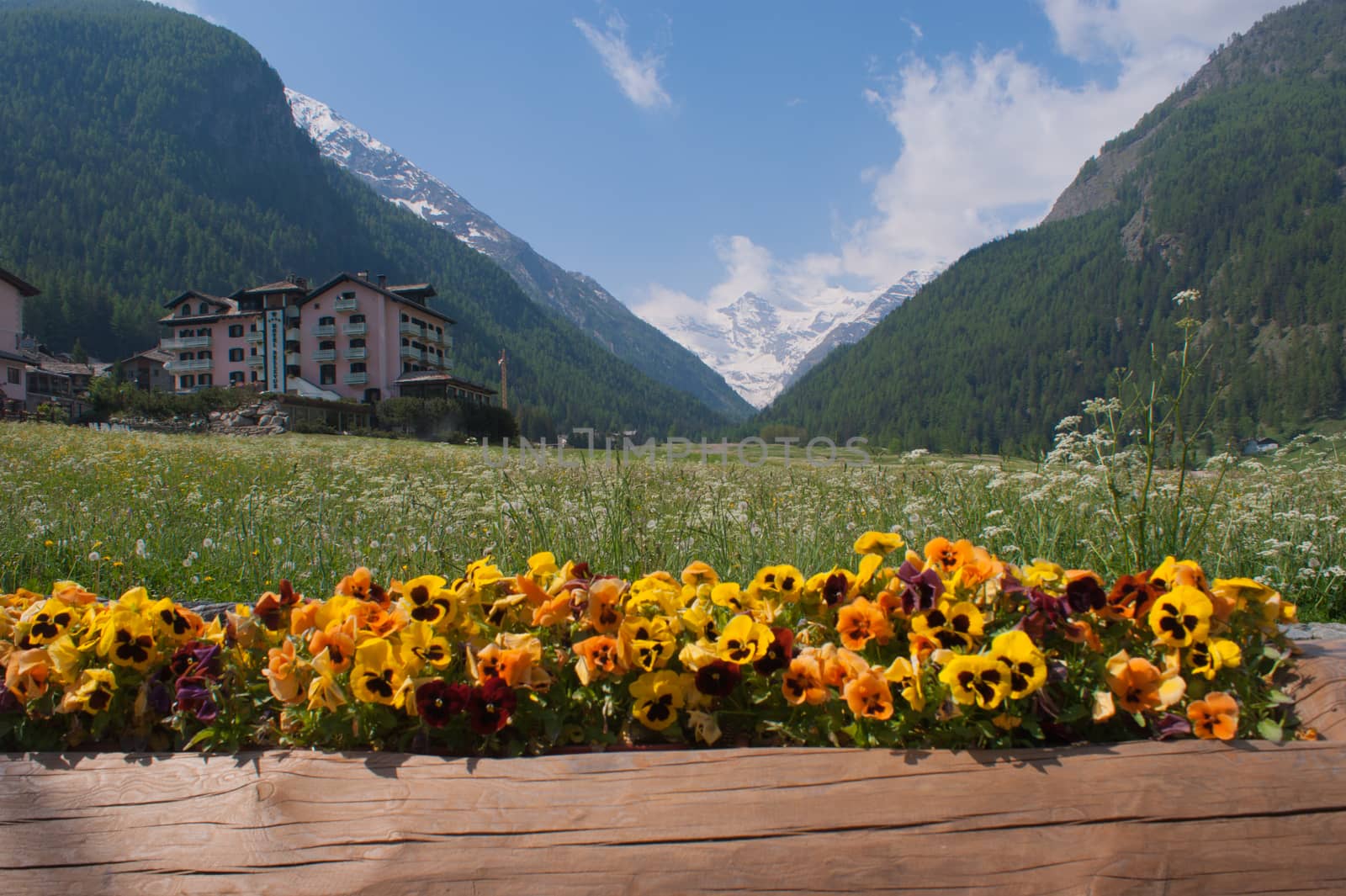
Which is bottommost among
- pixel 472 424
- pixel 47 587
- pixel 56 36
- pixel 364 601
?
pixel 47 587

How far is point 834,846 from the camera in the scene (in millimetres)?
1418

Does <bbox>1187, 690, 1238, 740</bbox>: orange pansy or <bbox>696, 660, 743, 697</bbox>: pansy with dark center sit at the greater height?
<bbox>696, 660, 743, 697</bbox>: pansy with dark center

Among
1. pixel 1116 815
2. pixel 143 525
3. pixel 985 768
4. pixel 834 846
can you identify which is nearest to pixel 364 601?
pixel 834 846

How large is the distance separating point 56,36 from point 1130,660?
23029 cm

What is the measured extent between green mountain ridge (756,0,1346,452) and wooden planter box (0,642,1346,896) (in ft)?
365

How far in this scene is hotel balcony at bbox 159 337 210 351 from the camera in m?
68.2

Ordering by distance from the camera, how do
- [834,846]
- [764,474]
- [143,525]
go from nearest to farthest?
1. [834,846]
2. [143,525]
3. [764,474]

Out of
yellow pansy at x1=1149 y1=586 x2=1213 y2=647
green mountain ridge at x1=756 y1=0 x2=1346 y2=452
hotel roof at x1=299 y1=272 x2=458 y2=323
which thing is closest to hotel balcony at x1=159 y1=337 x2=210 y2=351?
hotel roof at x1=299 y1=272 x2=458 y2=323

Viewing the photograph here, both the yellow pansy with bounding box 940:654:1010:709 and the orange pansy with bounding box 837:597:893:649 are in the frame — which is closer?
the yellow pansy with bounding box 940:654:1010:709

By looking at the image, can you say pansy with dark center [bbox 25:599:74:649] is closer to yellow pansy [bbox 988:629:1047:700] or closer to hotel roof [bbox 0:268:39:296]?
yellow pansy [bbox 988:629:1047:700]

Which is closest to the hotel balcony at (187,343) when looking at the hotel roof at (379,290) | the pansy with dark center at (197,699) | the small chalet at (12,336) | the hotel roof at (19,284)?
the hotel roof at (379,290)

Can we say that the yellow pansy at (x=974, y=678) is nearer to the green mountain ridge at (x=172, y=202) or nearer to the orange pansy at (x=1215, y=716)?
the orange pansy at (x=1215, y=716)

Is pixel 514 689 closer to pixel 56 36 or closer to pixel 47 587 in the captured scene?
pixel 47 587

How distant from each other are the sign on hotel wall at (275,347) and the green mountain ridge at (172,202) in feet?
107
